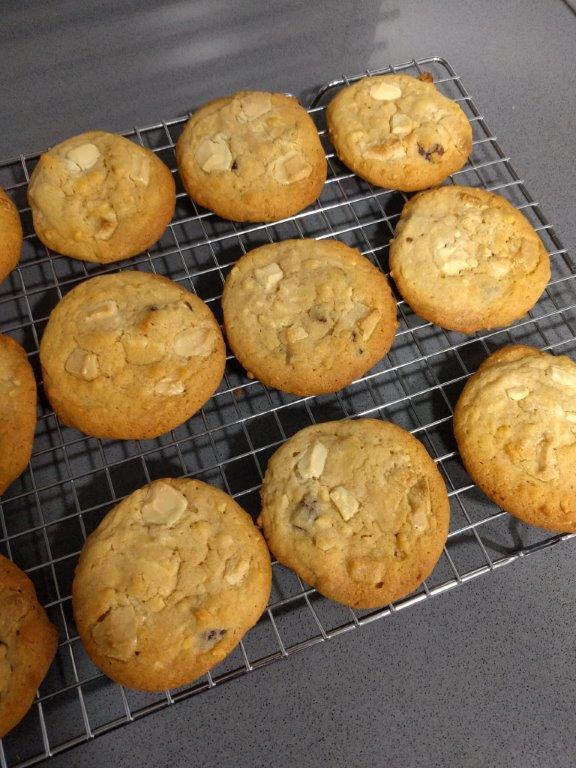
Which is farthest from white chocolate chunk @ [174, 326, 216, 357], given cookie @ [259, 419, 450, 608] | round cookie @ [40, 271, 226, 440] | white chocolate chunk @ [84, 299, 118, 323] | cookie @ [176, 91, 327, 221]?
cookie @ [176, 91, 327, 221]

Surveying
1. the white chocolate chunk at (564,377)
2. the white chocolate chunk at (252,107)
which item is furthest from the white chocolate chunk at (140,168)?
the white chocolate chunk at (564,377)

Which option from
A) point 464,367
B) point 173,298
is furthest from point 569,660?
point 173,298

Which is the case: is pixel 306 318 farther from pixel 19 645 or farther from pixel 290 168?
pixel 19 645

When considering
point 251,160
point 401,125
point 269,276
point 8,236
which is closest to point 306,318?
point 269,276

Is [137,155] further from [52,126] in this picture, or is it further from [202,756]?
[202,756]

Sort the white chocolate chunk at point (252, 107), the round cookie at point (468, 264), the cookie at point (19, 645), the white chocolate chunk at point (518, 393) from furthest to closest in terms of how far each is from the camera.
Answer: the white chocolate chunk at point (252, 107) < the round cookie at point (468, 264) < the white chocolate chunk at point (518, 393) < the cookie at point (19, 645)

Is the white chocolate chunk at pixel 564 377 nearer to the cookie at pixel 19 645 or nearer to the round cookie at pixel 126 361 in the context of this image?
the round cookie at pixel 126 361
